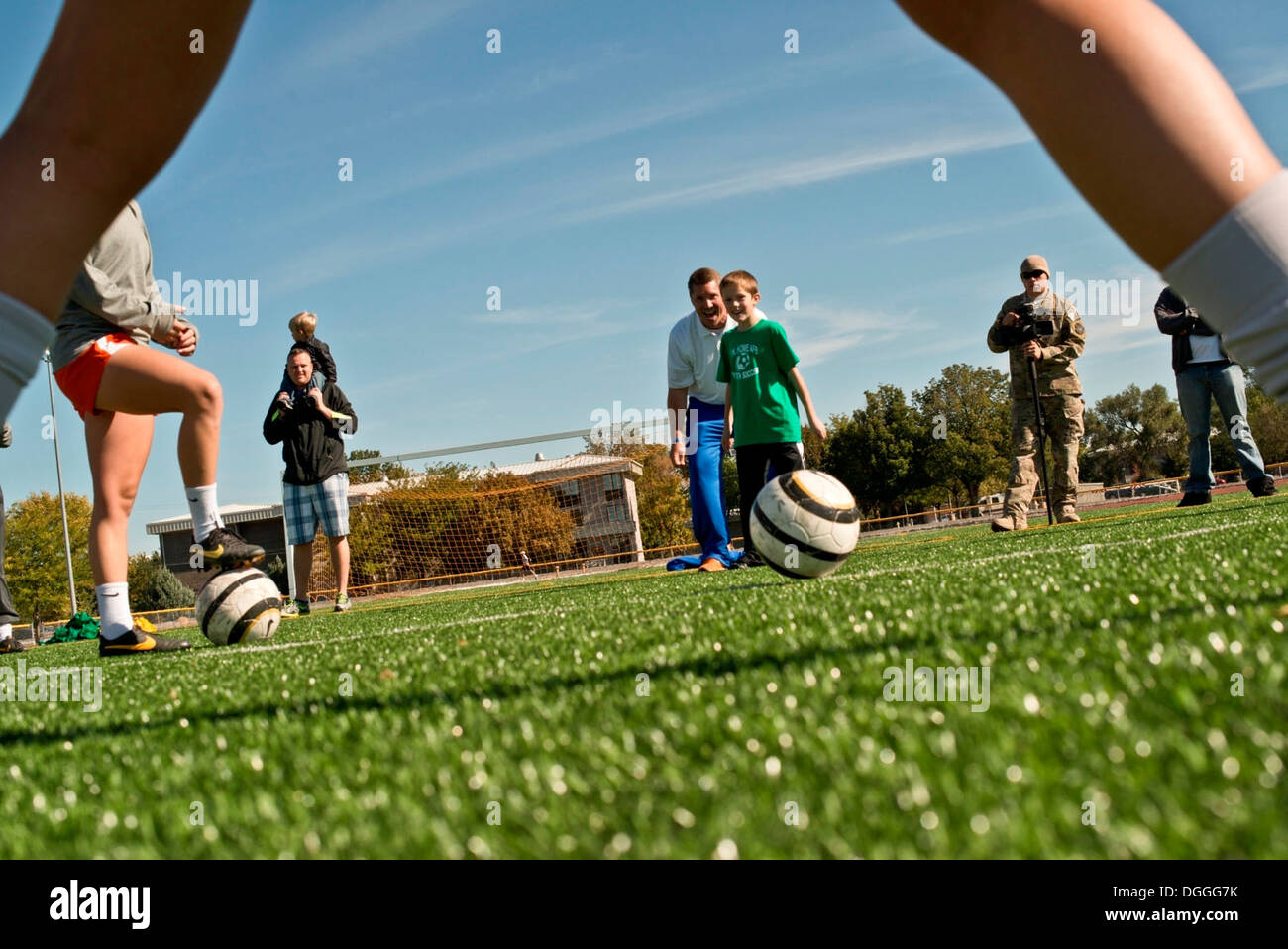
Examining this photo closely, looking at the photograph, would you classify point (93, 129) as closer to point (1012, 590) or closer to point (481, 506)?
point (1012, 590)

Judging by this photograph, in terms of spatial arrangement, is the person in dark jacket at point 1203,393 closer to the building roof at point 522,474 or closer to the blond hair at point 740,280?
the blond hair at point 740,280

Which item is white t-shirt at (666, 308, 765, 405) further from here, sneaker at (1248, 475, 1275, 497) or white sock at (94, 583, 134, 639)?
white sock at (94, 583, 134, 639)

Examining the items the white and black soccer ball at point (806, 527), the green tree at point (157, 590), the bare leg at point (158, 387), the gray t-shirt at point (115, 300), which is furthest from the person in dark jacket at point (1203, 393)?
the green tree at point (157, 590)

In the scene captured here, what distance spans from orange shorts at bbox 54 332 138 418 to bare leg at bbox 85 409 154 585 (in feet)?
0.46

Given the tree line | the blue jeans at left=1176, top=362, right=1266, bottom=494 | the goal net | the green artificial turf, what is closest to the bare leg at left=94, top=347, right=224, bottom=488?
the green artificial turf

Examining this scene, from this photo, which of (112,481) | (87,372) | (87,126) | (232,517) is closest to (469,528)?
(112,481)

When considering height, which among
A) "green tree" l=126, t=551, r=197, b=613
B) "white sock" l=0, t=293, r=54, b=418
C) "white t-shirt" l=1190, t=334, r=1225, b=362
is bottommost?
"green tree" l=126, t=551, r=197, b=613

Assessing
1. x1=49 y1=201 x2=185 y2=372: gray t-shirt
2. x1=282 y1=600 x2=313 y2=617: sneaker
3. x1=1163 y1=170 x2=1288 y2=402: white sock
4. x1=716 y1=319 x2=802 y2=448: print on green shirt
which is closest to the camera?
x1=1163 y1=170 x2=1288 y2=402: white sock

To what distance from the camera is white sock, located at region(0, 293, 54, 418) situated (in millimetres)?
1499

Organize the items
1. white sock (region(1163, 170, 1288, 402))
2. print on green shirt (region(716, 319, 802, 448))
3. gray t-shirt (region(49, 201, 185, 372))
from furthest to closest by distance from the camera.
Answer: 1. print on green shirt (region(716, 319, 802, 448))
2. gray t-shirt (region(49, 201, 185, 372))
3. white sock (region(1163, 170, 1288, 402))

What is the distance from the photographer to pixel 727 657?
225 centimetres

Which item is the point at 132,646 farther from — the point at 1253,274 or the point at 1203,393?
the point at 1203,393

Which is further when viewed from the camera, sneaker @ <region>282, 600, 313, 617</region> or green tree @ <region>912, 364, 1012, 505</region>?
green tree @ <region>912, 364, 1012, 505</region>
